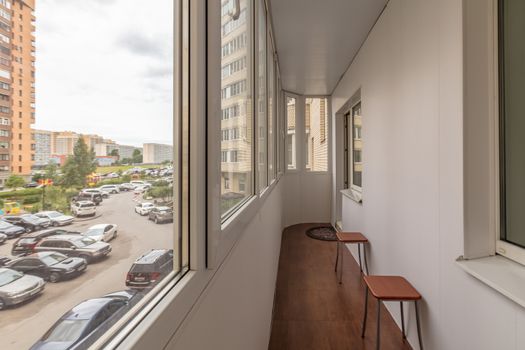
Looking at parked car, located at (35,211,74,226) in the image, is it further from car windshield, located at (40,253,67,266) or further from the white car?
the white car

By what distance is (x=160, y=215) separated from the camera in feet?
1.61

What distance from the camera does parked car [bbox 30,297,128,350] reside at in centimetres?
26

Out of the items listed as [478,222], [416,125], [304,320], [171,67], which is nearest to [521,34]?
[416,125]

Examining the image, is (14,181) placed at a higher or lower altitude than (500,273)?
higher

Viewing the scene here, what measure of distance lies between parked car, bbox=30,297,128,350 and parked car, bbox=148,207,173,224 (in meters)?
0.14

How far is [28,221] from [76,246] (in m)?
0.07

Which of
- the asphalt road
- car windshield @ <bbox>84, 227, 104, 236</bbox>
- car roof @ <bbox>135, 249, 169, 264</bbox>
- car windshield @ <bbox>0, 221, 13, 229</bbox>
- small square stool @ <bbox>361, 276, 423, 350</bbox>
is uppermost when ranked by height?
car windshield @ <bbox>0, 221, 13, 229</bbox>

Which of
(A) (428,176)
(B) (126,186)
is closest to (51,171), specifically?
(B) (126,186)

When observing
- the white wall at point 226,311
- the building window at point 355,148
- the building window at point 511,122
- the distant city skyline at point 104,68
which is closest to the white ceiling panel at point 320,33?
the building window at point 355,148

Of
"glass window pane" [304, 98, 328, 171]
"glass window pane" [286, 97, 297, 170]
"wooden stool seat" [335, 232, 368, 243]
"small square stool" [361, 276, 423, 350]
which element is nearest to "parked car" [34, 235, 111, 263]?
"small square stool" [361, 276, 423, 350]

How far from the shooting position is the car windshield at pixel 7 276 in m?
0.21

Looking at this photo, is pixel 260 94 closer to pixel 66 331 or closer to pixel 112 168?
pixel 112 168

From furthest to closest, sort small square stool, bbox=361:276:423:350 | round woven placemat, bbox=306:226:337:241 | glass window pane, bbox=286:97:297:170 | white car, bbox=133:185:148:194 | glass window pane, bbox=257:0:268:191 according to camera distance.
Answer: glass window pane, bbox=286:97:297:170 → round woven placemat, bbox=306:226:337:241 → small square stool, bbox=361:276:423:350 → glass window pane, bbox=257:0:268:191 → white car, bbox=133:185:148:194

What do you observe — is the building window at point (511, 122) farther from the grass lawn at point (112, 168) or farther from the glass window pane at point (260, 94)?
the grass lawn at point (112, 168)
